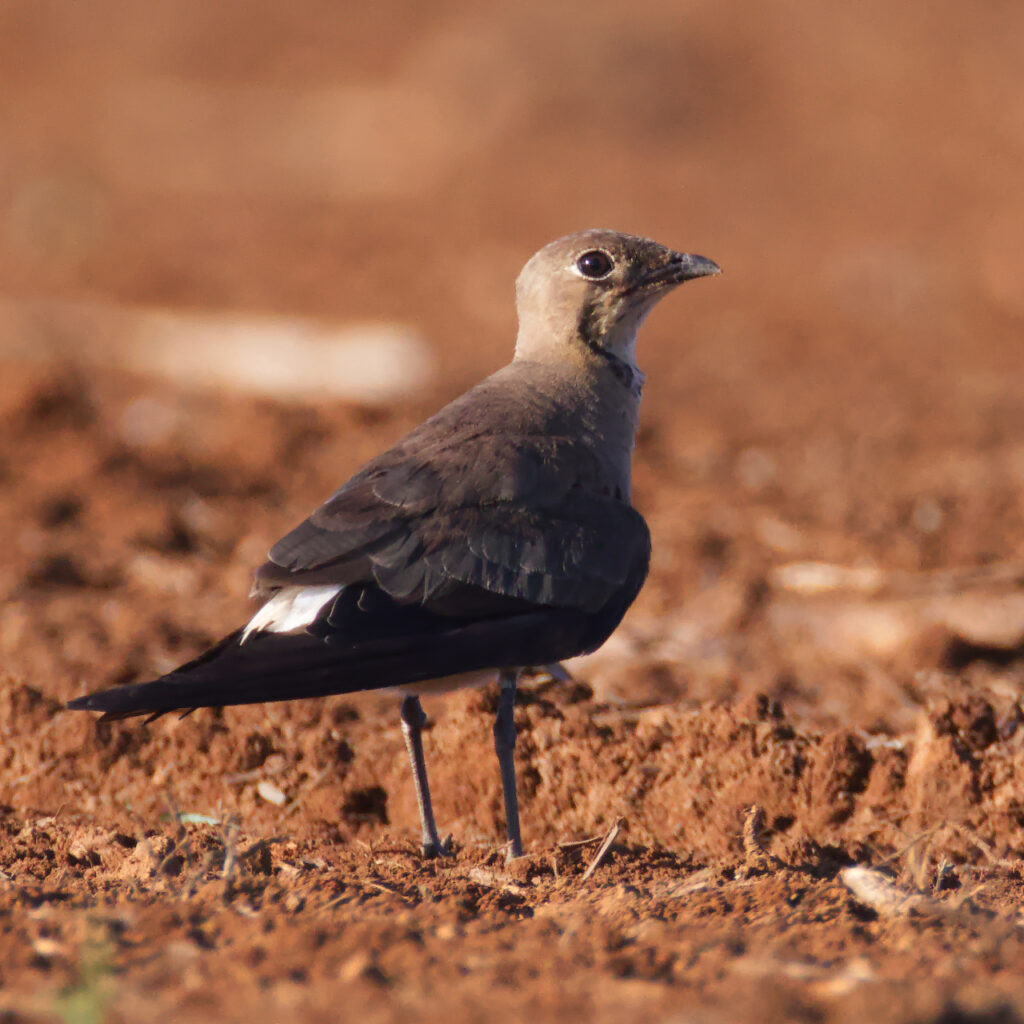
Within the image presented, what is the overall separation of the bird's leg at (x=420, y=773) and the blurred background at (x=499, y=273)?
1.51 metres

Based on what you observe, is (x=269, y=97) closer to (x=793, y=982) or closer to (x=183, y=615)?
(x=183, y=615)

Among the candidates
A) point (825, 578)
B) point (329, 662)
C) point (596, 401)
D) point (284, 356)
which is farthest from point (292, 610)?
point (284, 356)

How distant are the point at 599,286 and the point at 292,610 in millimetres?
1993

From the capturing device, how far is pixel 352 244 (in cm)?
1708

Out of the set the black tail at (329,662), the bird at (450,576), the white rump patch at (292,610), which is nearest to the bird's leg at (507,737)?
the bird at (450,576)

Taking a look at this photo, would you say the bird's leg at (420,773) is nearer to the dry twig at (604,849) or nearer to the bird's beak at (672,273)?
the dry twig at (604,849)

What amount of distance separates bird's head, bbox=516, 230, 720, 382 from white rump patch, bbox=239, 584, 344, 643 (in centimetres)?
163

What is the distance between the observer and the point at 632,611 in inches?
284

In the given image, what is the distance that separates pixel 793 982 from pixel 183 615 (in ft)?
14.9

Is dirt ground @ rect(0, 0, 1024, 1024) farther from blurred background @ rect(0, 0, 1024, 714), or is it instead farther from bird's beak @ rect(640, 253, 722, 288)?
bird's beak @ rect(640, 253, 722, 288)

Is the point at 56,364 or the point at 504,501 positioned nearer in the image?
the point at 504,501

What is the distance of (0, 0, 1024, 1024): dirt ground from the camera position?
3.09m

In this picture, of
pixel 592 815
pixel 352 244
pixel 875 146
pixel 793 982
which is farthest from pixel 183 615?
pixel 875 146

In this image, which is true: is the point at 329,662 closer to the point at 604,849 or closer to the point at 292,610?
the point at 292,610
